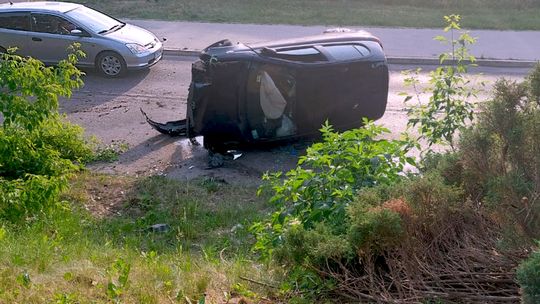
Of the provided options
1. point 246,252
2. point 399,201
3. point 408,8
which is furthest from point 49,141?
point 408,8

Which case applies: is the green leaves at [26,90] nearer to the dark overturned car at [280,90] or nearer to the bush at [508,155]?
the dark overturned car at [280,90]

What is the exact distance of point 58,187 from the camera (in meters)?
8.84

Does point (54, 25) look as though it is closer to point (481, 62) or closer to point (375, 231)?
point (481, 62)

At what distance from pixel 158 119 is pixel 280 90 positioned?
3216 millimetres

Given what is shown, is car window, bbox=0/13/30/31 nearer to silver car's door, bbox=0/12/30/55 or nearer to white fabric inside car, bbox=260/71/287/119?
silver car's door, bbox=0/12/30/55

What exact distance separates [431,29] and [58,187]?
15.5 m

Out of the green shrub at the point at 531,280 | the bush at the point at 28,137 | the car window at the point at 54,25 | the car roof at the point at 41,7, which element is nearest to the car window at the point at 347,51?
the bush at the point at 28,137

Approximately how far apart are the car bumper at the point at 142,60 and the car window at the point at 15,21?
244 cm

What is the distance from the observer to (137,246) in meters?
8.73

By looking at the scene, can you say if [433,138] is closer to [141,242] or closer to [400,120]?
[141,242]

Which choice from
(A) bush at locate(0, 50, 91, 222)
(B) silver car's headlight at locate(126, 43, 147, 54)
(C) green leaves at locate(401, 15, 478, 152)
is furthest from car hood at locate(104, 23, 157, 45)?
(C) green leaves at locate(401, 15, 478, 152)

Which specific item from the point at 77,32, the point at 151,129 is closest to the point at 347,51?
the point at 151,129

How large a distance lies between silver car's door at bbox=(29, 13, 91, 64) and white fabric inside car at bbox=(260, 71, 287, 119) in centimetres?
690

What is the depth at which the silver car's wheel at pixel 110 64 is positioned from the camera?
1761 cm
